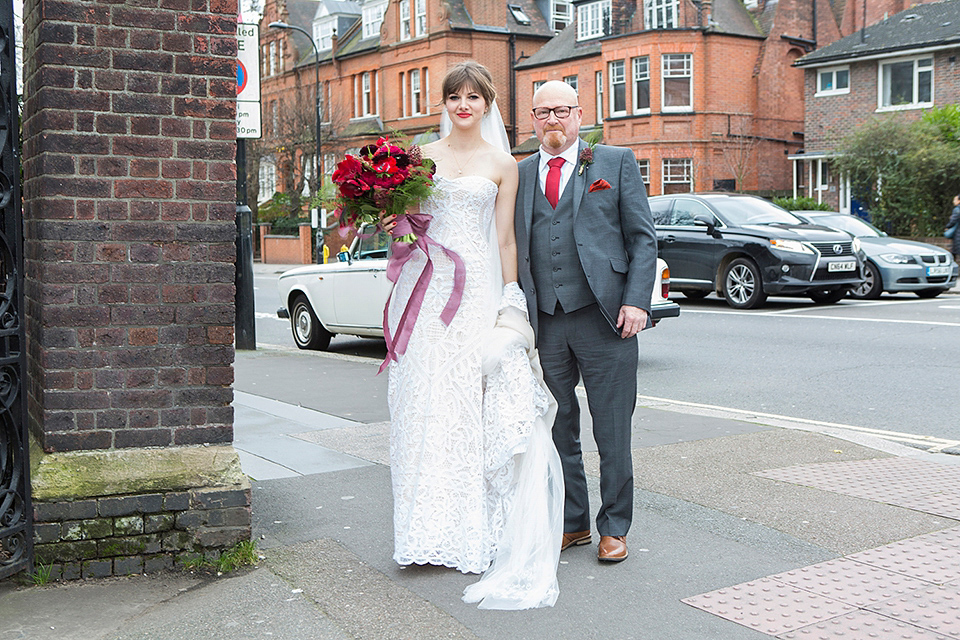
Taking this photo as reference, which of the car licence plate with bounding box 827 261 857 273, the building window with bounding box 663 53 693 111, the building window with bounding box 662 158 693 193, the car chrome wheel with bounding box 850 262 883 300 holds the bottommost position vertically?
the car chrome wheel with bounding box 850 262 883 300

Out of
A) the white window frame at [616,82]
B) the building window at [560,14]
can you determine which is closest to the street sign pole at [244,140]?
the white window frame at [616,82]

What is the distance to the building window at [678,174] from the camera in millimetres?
37719

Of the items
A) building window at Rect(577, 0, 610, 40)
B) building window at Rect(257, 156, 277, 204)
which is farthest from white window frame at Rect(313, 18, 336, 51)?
building window at Rect(577, 0, 610, 40)

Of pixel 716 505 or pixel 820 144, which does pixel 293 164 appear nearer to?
pixel 820 144

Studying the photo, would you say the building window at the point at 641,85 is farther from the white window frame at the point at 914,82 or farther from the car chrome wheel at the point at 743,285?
the car chrome wheel at the point at 743,285

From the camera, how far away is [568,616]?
378 centimetres

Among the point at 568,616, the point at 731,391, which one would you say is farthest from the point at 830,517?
the point at 731,391

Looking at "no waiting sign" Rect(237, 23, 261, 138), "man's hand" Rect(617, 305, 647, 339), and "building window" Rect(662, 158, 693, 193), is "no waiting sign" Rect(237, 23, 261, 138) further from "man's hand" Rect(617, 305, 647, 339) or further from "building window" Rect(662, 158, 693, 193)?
"building window" Rect(662, 158, 693, 193)

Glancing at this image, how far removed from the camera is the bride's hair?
4.46m

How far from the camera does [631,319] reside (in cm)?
429

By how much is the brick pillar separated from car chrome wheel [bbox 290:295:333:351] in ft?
28.5

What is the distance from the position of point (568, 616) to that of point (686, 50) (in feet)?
118

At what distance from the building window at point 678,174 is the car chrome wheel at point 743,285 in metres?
21.7

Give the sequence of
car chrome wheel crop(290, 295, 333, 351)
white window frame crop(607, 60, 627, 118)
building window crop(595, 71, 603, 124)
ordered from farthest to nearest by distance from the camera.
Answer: building window crop(595, 71, 603, 124), white window frame crop(607, 60, 627, 118), car chrome wheel crop(290, 295, 333, 351)
